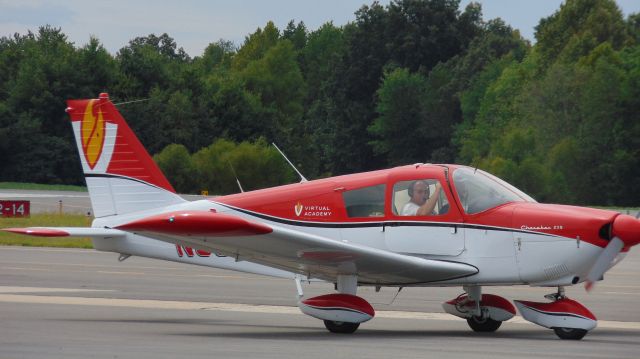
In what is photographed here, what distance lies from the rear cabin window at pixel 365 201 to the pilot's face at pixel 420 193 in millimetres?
371

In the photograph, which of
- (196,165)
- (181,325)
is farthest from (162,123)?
(181,325)

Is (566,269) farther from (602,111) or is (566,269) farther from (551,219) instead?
(602,111)

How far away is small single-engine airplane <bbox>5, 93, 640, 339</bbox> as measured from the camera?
12484mm

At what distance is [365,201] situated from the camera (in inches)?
535

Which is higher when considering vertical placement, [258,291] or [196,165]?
[196,165]

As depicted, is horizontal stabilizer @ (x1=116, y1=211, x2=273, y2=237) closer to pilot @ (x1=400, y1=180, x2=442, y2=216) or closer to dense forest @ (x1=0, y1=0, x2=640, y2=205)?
pilot @ (x1=400, y1=180, x2=442, y2=216)

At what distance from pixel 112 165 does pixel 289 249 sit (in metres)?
3.69

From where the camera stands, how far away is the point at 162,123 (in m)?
75.6

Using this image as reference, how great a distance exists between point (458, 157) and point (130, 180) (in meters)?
79.6

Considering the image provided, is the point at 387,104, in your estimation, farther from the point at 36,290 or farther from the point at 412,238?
the point at 412,238

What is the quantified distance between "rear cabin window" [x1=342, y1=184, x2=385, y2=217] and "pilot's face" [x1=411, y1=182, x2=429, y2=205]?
1.22 feet

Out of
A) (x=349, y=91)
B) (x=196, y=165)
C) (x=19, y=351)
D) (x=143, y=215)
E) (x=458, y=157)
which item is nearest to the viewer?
(x=19, y=351)

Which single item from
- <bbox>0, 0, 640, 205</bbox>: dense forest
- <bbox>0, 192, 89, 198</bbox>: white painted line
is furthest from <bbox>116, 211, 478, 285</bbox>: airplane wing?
<bbox>0, 192, 89, 198</bbox>: white painted line

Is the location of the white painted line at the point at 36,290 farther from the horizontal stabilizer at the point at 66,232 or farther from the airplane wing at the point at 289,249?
the airplane wing at the point at 289,249
